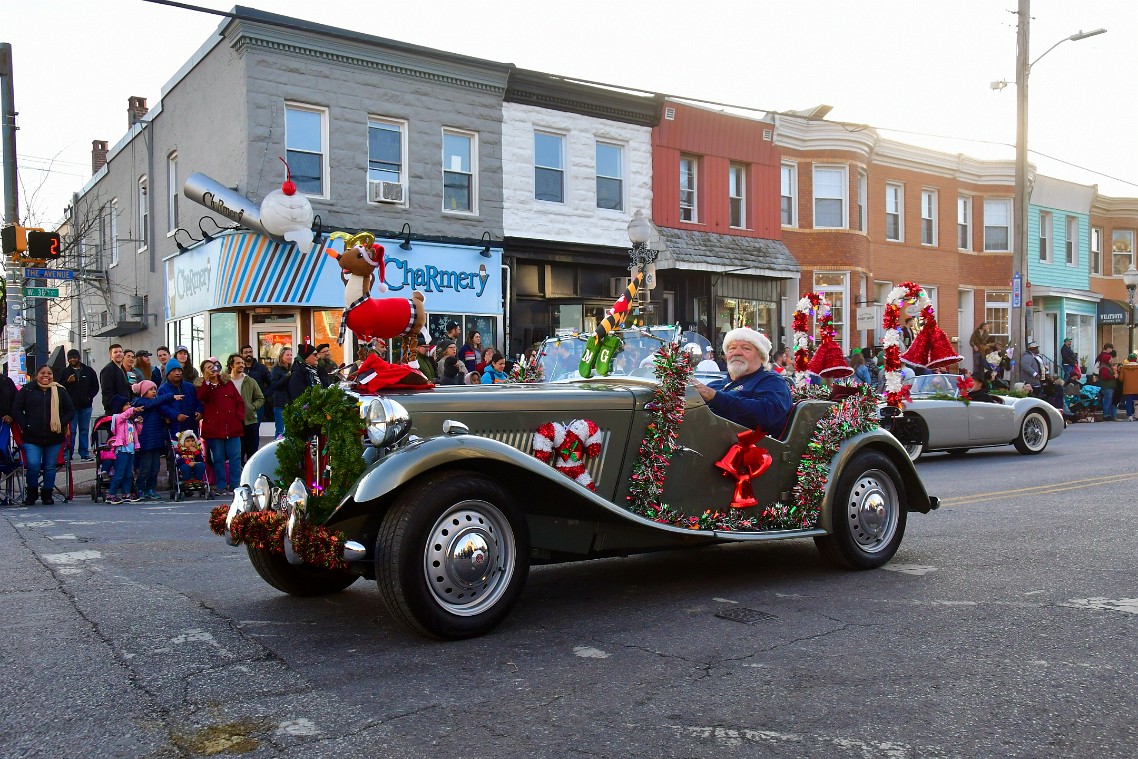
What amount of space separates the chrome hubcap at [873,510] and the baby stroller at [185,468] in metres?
8.55

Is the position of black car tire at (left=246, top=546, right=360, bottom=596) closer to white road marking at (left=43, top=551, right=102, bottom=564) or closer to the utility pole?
white road marking at (left=43, top=551, right=102, bottom=564)

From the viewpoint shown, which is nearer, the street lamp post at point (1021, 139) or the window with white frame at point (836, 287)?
the street lamp post at point (1021, 139)

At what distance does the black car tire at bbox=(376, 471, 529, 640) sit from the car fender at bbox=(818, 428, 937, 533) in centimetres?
224

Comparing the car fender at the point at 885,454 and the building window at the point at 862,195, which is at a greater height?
→ the building window at the point at 862,195

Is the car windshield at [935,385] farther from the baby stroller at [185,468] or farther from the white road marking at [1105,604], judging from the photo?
the baby stroller at [185,468]

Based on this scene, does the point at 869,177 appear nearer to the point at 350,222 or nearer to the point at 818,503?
the point at 350,222

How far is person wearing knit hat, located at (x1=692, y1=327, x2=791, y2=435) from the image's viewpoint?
19.6ft

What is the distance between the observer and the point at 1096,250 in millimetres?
37250

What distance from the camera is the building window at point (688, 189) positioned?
23719 millimetres

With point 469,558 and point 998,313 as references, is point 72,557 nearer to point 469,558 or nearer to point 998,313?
point 469,558

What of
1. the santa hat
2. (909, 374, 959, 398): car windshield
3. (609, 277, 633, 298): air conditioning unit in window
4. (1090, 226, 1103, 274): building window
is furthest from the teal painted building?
the santa hat

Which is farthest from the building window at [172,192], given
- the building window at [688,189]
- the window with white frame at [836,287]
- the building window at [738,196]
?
the window with white frame at [836,287]

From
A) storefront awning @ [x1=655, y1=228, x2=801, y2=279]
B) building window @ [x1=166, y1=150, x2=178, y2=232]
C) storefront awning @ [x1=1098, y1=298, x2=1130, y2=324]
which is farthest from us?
storefront awning @ [x1=1098, y1=298, x2=1130, y2=324]

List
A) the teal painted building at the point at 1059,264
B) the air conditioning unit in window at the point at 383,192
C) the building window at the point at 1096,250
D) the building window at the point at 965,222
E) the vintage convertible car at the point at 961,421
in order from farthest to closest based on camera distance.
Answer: the building window at the point at 1096,250 → the teal painted building at the point at 1059,264 → the building window at the point at 965,222 → the air conditioning unit in window at the point at 383,192 → the vintage convertible car at the point at 961,421
